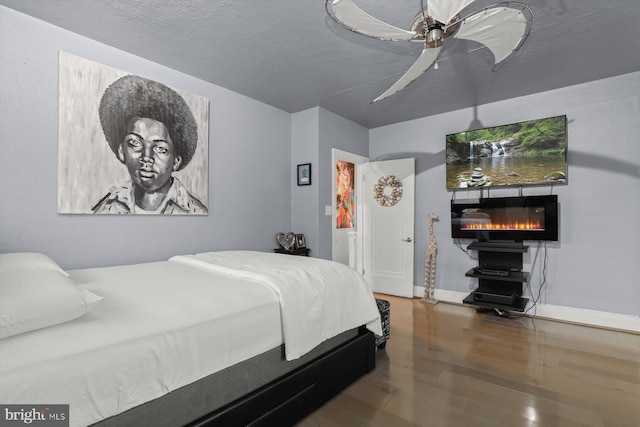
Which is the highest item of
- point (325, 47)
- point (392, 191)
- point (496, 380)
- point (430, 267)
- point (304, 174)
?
point (325, 47)

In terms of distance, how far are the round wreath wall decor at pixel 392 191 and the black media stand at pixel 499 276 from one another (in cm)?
128

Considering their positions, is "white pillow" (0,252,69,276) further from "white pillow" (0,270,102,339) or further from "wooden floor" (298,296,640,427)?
"wooden floor" (298,296,640,427)

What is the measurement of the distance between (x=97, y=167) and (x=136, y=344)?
2048mm

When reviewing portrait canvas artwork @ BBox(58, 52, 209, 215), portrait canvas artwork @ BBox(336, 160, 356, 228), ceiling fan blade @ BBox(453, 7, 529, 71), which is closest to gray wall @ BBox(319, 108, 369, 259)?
portrait canvas artwork @ BBox(336, 160, 356, 228)

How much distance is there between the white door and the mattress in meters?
3.28

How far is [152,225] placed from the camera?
2.95m

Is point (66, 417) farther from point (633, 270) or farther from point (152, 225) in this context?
point (633, 270)

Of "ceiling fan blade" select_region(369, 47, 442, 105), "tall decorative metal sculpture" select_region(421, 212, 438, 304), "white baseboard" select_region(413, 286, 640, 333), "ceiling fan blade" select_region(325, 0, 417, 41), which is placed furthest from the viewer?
"tall decorative metal sculpture" select_region(421, 212, 438, 304)

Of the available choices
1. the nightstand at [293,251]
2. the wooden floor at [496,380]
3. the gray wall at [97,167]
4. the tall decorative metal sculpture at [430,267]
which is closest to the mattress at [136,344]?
the wooden floor at [496,380]

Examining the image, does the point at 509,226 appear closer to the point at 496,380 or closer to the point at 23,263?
the point at 496,380

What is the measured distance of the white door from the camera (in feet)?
15.2

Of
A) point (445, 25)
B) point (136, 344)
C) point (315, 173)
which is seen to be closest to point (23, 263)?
point (136, 344)

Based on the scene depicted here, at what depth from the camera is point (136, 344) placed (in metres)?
1.14

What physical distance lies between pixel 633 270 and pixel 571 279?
1.72ft
